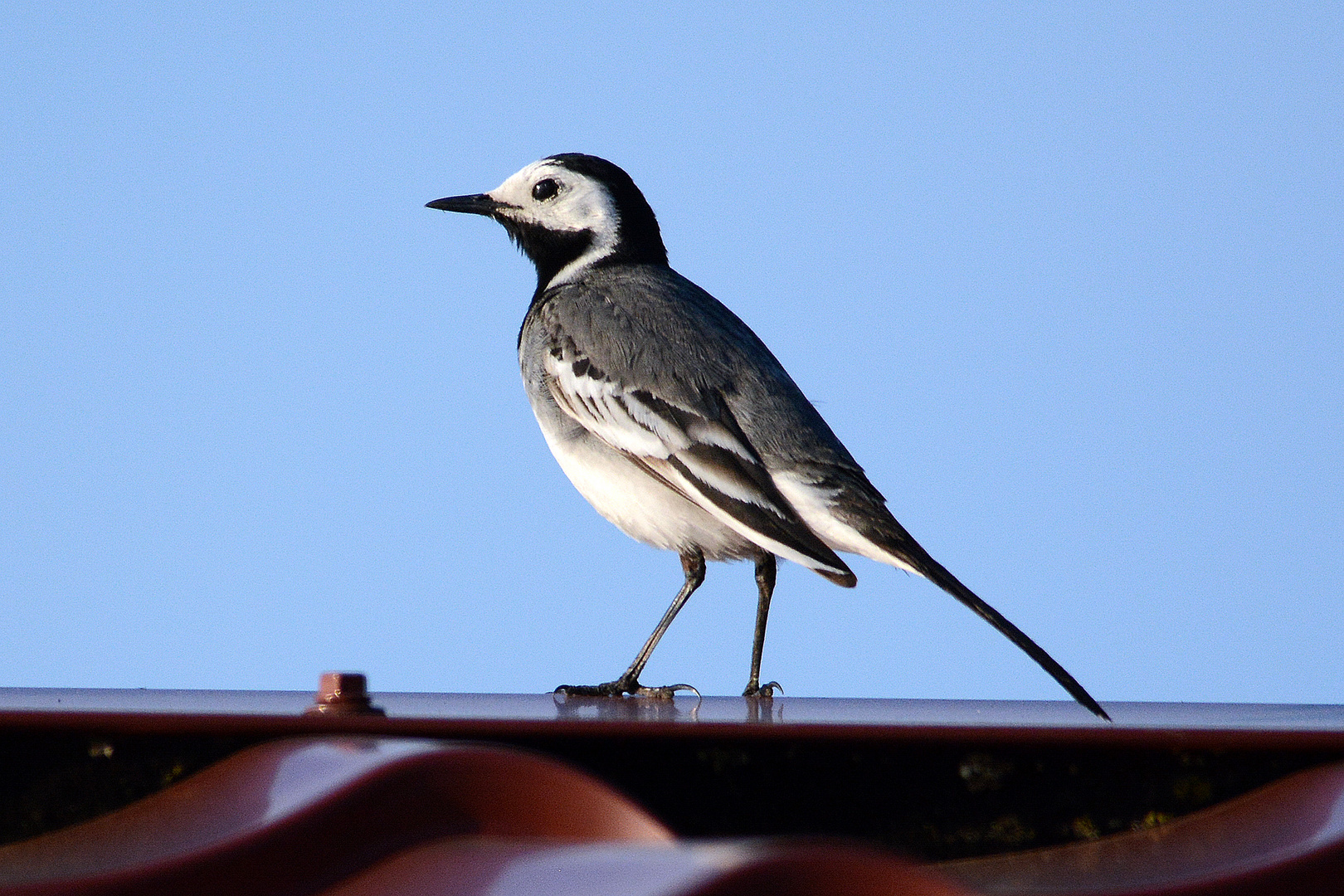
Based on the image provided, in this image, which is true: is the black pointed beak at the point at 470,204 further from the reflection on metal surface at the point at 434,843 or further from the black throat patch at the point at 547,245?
the reflection on metal surface at the point at 434,843

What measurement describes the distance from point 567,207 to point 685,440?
6.32 feet

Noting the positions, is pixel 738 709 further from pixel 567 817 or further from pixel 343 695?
pixel 567 817

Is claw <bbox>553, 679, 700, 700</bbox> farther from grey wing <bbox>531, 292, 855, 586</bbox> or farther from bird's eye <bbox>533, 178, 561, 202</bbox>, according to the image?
bird's eye <bbox>533, 178, 561, 202</bbox>

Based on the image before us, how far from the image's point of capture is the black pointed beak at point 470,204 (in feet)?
24.2

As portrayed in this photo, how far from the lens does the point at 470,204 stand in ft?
24.3

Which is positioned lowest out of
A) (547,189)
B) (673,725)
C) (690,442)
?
(673,725)

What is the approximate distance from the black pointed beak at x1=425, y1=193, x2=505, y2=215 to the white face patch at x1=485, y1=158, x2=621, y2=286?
104 millimetres

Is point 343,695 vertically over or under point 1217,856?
over

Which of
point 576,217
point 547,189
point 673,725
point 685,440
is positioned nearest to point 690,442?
point 685,440

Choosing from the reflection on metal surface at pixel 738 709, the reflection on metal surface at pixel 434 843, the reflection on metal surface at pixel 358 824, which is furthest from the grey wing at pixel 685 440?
the reflection on metal surface at pixel 358 824

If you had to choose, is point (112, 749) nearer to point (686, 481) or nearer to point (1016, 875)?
point (1016, 875)

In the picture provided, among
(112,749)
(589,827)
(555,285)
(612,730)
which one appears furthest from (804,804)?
(555,285)

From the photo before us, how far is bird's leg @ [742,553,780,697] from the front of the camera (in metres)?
5.77

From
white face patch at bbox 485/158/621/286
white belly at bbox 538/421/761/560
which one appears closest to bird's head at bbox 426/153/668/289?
white face patch at bbox 485/158/621/286
